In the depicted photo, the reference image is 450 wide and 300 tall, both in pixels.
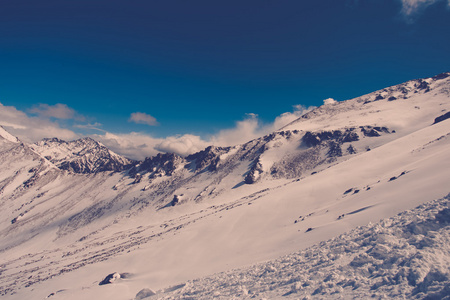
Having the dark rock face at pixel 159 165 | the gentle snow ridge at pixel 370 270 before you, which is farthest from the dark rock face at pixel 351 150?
the dark rock face at pixel 159 165

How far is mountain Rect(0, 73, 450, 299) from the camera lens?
15422 mm

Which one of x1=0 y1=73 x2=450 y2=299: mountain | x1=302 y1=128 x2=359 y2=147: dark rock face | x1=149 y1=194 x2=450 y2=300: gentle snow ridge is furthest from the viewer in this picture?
x1=302 y1=128 x2=359 y2=147: dark rock face

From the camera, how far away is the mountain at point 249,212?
15422 millimetres

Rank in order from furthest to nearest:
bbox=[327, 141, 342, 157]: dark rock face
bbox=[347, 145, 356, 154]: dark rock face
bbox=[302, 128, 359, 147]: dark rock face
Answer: bbox=[302, 128, 359, 147]: dark rock face < bbox=[327, 141, 342, 157]: dark rock face < bbox=[347, 145, 356, 154]: dark rock face

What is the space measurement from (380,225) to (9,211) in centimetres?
19325

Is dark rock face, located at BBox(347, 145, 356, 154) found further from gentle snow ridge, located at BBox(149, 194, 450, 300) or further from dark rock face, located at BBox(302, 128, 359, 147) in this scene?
gentle snow ridge, located at BBox(149, 194, 450, 300)

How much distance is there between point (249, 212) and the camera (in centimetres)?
5366

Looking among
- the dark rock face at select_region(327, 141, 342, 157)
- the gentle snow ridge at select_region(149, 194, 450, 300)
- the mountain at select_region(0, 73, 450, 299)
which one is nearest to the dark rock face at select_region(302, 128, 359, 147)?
the mountain at select_region(0, 73, 450, 299)

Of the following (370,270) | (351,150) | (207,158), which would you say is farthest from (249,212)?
(207,158)

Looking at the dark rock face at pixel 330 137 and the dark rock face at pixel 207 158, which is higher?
the dark rock face at pixel 207 158

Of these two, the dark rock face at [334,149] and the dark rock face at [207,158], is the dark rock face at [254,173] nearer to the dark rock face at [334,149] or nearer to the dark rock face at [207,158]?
the dark rock face at [207,158]

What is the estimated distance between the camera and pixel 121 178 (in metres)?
165

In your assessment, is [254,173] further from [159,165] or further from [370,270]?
[370,270]

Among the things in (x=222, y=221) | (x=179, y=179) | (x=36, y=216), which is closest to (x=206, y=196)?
(x=179, y=179)
